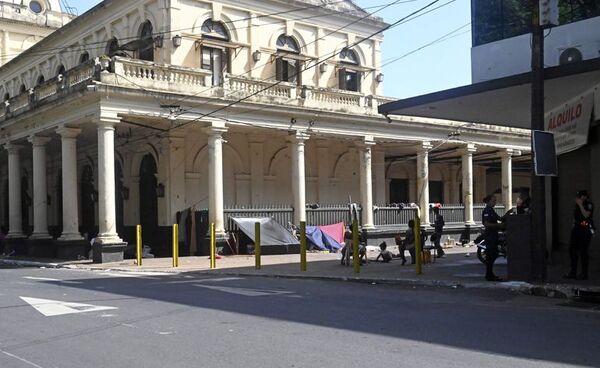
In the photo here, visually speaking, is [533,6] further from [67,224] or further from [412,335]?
[67,224]

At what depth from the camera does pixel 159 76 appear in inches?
909

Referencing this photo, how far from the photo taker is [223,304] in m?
10.9

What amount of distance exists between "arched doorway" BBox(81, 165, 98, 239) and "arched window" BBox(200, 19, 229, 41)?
10.00 metres

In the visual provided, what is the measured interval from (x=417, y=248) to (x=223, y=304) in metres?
5.49

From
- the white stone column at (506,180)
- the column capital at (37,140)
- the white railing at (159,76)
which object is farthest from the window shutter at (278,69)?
the white stone column at (506,180)

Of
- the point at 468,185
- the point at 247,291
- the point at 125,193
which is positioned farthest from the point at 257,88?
the point at 247,291

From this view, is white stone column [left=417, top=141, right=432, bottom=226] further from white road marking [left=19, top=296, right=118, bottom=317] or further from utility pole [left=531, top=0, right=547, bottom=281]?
white road marking [left=19, top=296, right=118, bottom=317]

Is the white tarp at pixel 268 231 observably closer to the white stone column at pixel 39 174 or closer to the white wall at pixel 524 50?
the white stone column at pixel 39 174

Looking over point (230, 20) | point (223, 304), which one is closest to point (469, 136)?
point (230, 20)

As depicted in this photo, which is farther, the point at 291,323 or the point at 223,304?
the point at 223,304

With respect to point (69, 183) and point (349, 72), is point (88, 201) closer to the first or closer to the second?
point (69, 183)

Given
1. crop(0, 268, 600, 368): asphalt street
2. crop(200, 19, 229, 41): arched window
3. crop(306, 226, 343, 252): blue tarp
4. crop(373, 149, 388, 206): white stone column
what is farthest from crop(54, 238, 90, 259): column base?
crop(373, 149, 388, 206): white stone column

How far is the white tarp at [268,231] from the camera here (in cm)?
2483

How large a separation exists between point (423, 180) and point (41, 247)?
16.9 metres
